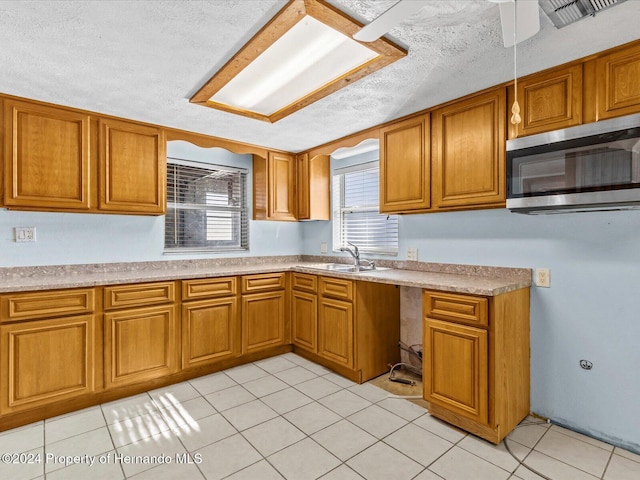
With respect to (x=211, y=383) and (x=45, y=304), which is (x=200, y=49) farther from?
(x=211, y=383)

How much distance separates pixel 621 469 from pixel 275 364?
8.20 ft

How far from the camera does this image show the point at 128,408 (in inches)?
97.6

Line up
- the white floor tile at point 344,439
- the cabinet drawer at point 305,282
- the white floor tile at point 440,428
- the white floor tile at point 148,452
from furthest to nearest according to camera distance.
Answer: the cabinet drawer at point 305,282
the white floor tile at point 440,428
the white floor tile at point 344,439
the white floor tile at point 148,452

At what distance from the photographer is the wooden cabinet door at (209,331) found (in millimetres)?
2922

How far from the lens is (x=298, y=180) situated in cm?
405

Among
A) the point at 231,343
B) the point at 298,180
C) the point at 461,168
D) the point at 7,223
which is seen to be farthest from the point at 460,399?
the point at 7,223

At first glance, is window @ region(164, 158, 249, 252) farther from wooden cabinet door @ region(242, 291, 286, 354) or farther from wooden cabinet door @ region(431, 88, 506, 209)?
wooden cabinet door @ region(431, 88, 506, 209)

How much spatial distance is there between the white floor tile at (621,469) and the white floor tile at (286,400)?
1.74 metres

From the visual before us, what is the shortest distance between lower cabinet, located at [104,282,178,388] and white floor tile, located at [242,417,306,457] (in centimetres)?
106

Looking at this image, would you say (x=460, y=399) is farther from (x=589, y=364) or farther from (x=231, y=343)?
(x=231, y=343)

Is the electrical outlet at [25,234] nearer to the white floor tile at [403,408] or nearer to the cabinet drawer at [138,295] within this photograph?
the cabinet drawer at [138,295]

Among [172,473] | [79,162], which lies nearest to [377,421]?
[172,473]

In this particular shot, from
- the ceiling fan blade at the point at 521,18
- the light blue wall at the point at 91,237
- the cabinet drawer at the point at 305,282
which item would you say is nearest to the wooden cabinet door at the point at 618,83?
the ceiling fan blade at the point at 521,18

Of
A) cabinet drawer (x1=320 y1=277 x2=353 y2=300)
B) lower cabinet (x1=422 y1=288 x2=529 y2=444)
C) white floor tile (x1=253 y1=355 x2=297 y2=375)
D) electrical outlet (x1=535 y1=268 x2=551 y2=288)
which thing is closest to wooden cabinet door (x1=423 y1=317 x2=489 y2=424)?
lower cabinet (x1=422 y1=288 x2=529 y2=444)
